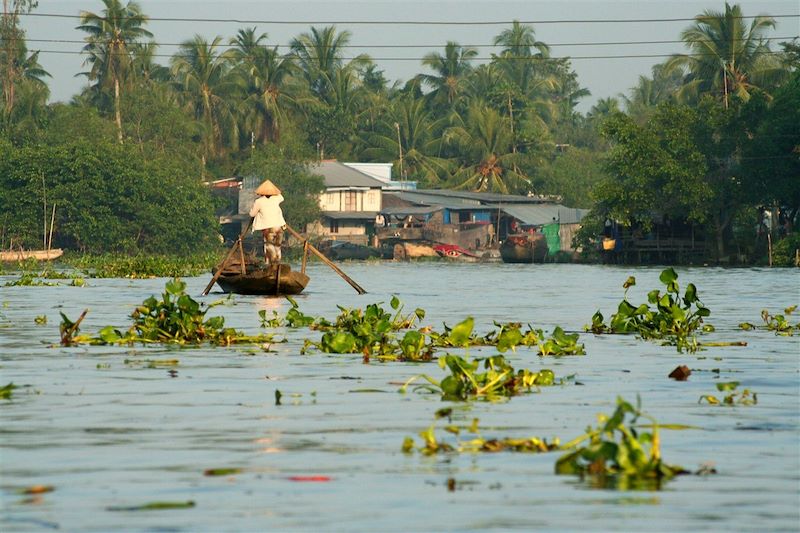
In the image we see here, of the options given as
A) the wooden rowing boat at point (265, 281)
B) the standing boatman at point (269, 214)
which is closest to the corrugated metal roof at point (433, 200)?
the standing boatman at point (269, 214)

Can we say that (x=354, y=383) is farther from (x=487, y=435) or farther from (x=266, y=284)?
(x=266, y=284)

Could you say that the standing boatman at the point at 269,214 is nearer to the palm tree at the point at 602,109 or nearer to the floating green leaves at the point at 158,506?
the floating green leaves at the point at 158,506

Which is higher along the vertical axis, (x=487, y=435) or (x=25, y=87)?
(x=25, y=87)

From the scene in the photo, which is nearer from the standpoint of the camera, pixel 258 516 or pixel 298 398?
pixel 258 516

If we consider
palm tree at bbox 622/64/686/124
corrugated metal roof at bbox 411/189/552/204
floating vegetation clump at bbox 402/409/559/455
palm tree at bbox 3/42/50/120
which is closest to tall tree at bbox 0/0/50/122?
palm tree at bbox 3/42/50/120

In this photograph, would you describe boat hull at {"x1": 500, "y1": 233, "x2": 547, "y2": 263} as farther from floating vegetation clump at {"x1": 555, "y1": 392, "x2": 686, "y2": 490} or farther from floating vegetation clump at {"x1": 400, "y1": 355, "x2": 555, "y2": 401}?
floating vegetation clump at {"x1": 555, "y1": 392, "x2": 686, "y2": 490}

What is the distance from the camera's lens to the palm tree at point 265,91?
76188 mm

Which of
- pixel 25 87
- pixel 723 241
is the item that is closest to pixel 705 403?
pixel 723 241

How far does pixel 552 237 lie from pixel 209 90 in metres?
20.0

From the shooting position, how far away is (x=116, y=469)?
22.4 feet

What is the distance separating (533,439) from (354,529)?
216 cm

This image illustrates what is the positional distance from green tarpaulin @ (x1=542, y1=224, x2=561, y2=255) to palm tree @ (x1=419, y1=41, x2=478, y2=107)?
19055 mm

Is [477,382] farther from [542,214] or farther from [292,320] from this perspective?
[542,214]

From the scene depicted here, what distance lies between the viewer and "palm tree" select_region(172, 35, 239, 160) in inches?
2960
